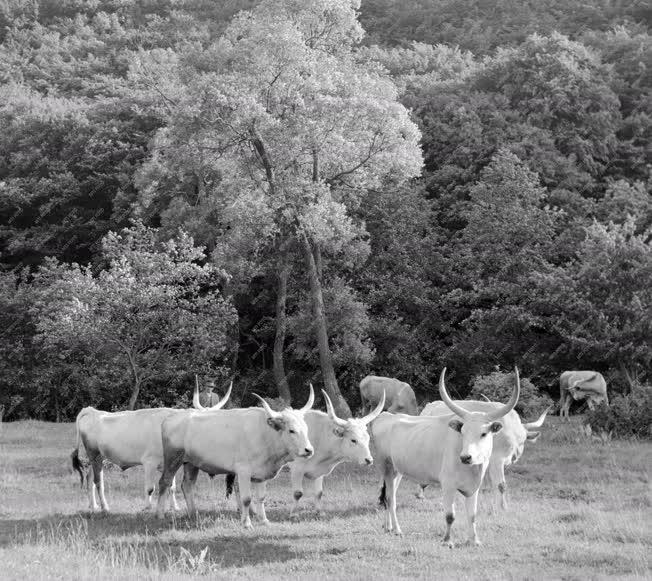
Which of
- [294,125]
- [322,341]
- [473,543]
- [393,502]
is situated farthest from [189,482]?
[294,125]

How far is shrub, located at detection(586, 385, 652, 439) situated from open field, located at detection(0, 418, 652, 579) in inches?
160

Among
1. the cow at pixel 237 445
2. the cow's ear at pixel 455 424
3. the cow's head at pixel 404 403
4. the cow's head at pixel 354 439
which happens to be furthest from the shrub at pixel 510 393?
the cow's ear at pixel 455 424

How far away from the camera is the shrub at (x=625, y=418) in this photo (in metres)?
21.4

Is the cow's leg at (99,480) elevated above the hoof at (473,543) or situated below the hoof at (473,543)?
above

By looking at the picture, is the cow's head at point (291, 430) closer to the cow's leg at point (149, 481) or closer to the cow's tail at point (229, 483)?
the cow's tail at point (229, 483)

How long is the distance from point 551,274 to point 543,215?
393 cm

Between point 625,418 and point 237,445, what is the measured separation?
40.6 ft

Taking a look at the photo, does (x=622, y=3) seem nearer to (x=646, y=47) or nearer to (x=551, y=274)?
(x=646, y=47)

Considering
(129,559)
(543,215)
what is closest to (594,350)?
(543,215)

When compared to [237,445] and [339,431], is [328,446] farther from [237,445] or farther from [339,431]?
[237,445]

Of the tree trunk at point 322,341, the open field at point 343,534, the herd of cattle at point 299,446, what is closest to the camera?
the open field at point 343,534

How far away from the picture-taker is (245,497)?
12.3m

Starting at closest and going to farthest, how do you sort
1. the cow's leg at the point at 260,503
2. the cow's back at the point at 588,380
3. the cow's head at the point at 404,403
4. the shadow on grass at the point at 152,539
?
the shadow on grass at the point at 152,539, the cow's leg at the point at 260,503, the cow's head at the point at 404,403, the cow's back at the point at 588,380

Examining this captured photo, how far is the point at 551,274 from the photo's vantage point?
3012 cm
